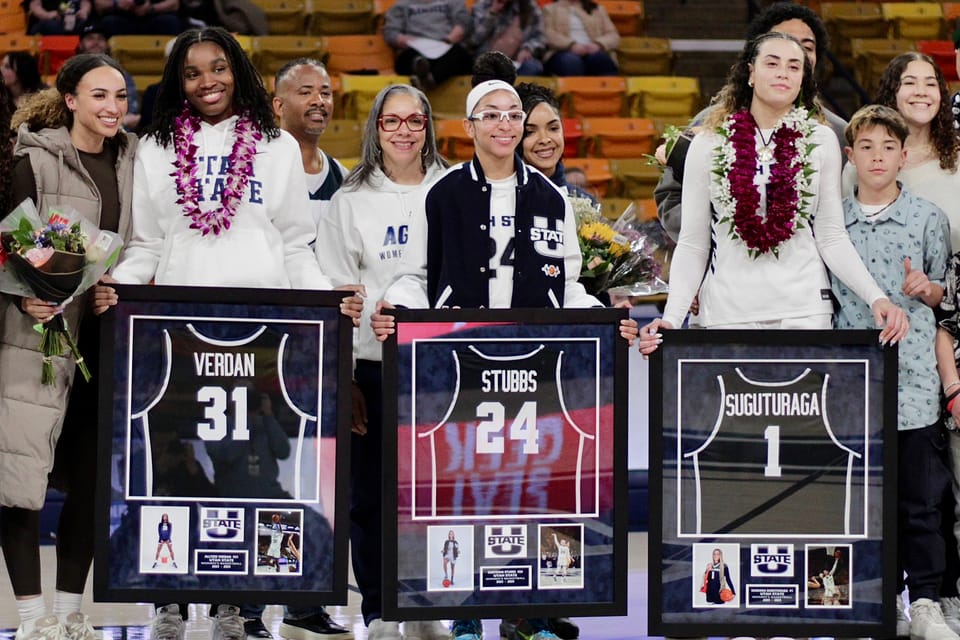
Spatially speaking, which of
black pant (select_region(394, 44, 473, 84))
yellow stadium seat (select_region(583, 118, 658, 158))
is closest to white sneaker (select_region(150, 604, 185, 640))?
black pant (select_region(394, 44, 473, 84))

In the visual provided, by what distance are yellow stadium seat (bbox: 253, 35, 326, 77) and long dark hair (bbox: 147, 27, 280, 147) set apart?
558 centimetres

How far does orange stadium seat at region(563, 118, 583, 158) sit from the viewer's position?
10328 mm

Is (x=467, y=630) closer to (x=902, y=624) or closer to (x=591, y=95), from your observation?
(x=902, y=624)

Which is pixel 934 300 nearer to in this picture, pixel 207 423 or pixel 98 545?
pixel 207 423

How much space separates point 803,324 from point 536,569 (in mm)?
1085

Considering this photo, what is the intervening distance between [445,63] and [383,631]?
6.21 m

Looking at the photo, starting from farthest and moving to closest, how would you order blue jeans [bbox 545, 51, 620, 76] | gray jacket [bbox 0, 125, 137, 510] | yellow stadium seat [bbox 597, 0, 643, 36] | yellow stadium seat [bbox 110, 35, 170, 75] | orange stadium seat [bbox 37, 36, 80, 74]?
yellow stadium seat [bbox 597, 0, 643, 36]
blue jeans [bbox 545, 51, 620, 76]
orange stadium seat [bbox 37, 36, 80, 74]
yellow stadium seat [bbox 110, 35, 170, 75]
gray jacket [bbox 0, 125, 137, 510]

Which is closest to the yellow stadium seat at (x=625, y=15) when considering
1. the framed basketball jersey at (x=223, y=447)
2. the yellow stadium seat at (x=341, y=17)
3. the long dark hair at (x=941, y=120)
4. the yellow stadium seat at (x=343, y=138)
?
the yellow stadium seat at (x=341, y=17)

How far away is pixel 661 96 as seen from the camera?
10.9m

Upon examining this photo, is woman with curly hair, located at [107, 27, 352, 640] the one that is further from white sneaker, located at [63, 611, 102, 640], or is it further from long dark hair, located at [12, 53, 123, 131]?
white sneaker, located at [63, 611, 102, 640]

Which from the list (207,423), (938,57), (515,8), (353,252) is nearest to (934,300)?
(353,252)

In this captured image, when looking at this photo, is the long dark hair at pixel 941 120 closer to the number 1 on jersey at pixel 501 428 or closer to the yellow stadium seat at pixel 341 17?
the number 1 on jersey at pixel 501 428

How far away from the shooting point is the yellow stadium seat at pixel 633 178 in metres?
10.2

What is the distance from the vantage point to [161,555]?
14.4ft
